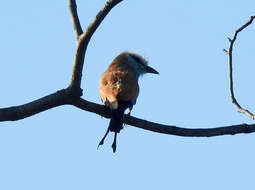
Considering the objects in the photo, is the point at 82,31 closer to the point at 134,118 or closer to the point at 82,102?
the point at 82,102

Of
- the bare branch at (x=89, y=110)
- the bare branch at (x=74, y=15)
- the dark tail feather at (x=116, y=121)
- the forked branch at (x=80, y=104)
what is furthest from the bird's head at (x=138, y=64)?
the bare branch at (x=74, y=15)

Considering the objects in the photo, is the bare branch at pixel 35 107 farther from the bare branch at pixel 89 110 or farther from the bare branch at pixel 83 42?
the bare branch at pixel 83 42

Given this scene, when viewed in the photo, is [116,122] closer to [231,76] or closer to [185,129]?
[185,129]

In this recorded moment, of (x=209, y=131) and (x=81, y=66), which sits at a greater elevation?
(x=81, y=66)

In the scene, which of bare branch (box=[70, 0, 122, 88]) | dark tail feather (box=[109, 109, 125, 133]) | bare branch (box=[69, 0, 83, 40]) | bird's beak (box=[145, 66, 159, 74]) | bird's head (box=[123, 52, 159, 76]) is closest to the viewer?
bare branch (box=[70, 0, 122, 88])

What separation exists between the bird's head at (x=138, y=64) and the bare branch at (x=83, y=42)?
3.35 meters

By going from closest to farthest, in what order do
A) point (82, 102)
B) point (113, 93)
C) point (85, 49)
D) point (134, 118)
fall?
point (85, 49), point (82, 102), point (134, 118), point (113, 93)

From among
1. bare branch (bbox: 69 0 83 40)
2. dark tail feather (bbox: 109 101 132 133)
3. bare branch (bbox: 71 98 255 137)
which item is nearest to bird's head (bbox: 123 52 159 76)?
dark tail feather (bbox: 109 101 132 133)

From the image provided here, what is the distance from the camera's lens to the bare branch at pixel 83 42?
→ 11.2ft

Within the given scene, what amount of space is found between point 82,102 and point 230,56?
109 centimetres

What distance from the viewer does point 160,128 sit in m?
3.99

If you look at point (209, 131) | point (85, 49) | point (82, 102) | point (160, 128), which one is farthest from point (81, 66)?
point (209, 131)

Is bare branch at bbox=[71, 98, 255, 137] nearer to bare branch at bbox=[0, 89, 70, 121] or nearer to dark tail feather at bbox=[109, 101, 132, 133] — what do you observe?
bare branch at bbox=[0, 89, 70, 121]

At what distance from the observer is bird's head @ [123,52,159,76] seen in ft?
23.1
